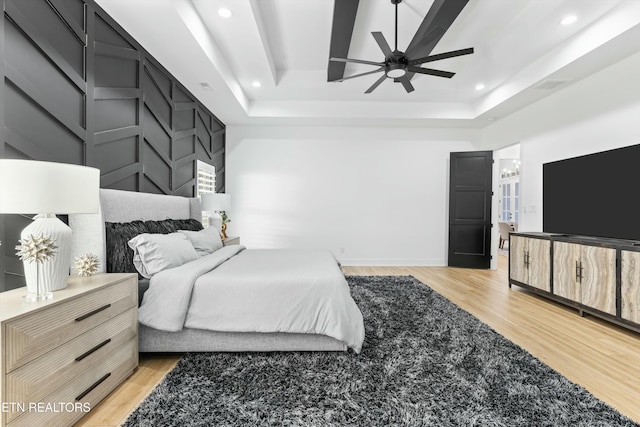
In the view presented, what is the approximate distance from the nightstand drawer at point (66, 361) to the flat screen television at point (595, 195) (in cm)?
429

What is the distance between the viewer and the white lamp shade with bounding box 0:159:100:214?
1.26 m

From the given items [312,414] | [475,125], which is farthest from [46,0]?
[475,125]

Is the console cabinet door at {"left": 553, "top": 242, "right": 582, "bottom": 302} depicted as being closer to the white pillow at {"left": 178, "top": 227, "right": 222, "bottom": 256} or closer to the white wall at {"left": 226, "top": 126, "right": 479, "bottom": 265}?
the white wall at {"left": 226, "top": 126, "right": 479, "bottom": 265}

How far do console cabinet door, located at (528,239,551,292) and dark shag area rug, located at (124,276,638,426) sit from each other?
1616 mm

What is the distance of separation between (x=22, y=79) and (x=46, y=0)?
2.02 feet

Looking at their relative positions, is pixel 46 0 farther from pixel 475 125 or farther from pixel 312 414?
pixel 475 125

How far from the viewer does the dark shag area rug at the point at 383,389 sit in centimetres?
150

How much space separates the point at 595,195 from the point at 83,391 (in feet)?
15.1

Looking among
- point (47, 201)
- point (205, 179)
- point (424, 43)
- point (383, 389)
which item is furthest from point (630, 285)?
point (205, 179)

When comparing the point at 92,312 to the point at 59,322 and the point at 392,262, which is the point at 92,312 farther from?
the point at 392,262

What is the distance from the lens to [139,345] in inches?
81.9

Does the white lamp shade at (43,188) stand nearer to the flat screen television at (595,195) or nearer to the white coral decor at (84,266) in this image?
the white coral decor at (84,266)

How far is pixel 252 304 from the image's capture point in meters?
2.08

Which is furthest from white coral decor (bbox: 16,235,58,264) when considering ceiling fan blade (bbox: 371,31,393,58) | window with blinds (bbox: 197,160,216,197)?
window with blinds (bbox: 197,160,216,197)
